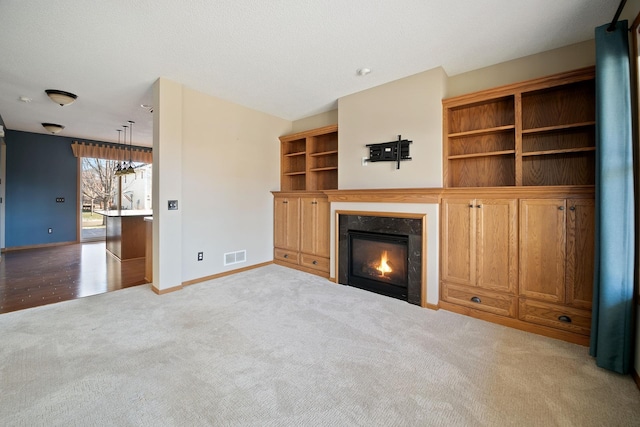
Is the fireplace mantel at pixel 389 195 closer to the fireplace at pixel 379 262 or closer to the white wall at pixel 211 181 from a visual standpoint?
the fireplace at pixel 379 262

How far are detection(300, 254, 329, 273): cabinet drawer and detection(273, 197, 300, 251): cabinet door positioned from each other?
0.25 meters

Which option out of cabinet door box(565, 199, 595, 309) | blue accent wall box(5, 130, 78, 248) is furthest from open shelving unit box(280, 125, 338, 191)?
blue accent wall box(5, 130, 78, 248)

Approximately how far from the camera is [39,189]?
618 cm

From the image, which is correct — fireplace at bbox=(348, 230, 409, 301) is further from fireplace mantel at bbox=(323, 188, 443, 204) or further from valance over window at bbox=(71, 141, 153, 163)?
valance over window at bbox=(71, 141, 153, 163)

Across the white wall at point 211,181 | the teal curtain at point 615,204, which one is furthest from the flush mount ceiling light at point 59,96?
the teal curtain at point 615,204

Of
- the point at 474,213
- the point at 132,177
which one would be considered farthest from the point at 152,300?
the point at 132,177

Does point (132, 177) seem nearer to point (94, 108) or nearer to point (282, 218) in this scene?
point (94, 108)

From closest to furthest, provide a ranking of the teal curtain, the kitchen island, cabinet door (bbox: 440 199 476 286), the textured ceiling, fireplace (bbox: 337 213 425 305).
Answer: the teal curtain < the textured ceiling < cabinet door (bbox: 440 199 476 286) < fireplace (bbox: 337 213 425 305) < the kitchen island

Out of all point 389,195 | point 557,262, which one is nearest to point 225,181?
point 389,195

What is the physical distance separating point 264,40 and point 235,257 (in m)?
3.06

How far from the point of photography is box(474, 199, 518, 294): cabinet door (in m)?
2.55

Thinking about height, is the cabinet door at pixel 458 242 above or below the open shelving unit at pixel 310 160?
below

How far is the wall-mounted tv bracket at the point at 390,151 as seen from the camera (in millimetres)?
3199

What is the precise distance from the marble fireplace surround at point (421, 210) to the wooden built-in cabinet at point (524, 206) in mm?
102
